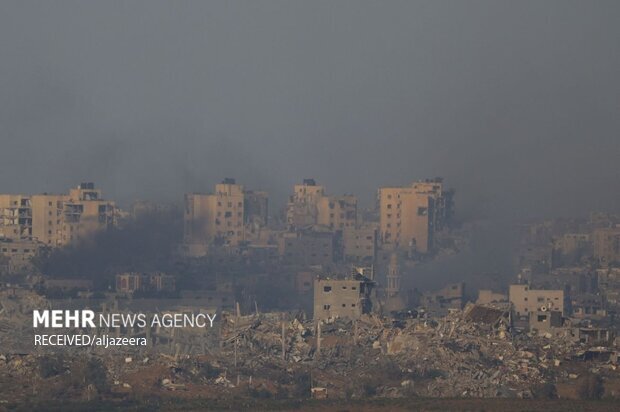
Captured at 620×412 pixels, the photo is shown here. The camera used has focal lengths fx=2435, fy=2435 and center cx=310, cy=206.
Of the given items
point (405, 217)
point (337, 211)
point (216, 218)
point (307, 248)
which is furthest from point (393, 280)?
point (337, 211)

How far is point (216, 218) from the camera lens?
4077 inches

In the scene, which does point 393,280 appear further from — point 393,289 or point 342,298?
point 342,298

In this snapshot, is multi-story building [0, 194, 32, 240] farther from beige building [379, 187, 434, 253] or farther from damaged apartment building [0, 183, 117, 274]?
beige building [379, 187, 434, 253]

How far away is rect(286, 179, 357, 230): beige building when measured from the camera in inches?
4195

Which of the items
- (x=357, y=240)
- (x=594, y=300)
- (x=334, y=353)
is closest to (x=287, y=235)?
(x=357, y=240)

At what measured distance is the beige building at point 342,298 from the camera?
225 feet

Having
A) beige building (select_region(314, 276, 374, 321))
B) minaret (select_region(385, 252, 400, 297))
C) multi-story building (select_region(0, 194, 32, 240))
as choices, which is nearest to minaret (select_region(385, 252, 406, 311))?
minaret (select_region(385, 252, 400, 297))

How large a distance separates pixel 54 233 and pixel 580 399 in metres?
44.0

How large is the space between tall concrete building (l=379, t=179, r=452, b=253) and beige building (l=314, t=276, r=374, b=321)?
32.6m

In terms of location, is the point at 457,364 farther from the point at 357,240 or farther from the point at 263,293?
the point at 357,240

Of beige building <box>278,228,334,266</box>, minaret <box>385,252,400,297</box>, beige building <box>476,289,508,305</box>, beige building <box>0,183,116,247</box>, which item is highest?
beige building <box>0,183,116,247</box>

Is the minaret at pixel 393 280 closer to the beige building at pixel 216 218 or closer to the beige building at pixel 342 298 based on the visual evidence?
the beige building at pixel 216 218

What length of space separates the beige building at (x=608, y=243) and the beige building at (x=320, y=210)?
12580 millimetres

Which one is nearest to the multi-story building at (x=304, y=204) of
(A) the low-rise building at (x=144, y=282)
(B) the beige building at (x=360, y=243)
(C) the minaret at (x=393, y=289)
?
(B) the beige building at (x=360, y=243)
